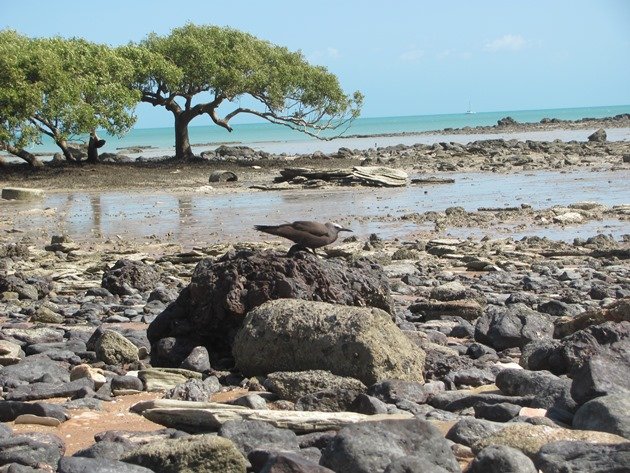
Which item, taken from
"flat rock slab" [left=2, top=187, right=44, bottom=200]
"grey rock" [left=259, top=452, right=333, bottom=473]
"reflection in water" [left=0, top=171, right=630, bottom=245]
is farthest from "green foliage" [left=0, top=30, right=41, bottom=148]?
"grey rock" [left=259, top=452, right=333, bottom=473]

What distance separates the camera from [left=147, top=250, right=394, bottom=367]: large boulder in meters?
6.67

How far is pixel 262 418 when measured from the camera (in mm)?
4852

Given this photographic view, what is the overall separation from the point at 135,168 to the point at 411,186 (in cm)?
1241

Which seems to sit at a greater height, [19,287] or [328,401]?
[328,401]

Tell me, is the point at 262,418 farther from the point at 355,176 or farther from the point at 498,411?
the point at 355,176

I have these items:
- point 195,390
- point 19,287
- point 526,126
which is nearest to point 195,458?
point 195,390

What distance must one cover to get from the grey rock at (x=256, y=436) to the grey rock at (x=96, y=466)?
61cm

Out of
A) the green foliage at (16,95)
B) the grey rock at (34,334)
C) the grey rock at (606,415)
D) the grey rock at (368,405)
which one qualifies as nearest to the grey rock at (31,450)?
the grey rock at (368,405)

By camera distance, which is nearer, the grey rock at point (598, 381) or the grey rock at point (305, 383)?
the grey rock at point (598, 381)

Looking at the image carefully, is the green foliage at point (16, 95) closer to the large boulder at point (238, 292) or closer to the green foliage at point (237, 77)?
the green foliage at point (237, 77)

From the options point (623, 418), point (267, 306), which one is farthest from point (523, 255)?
point (623, 418)

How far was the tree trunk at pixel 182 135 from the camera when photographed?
3919 cm

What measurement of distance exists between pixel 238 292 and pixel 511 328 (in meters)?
2.19

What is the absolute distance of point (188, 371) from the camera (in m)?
6.30
